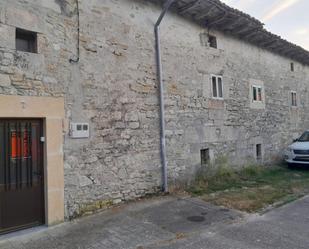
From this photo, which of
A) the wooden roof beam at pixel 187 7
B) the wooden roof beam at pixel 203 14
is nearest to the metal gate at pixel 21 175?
the wooden roof beam at pixel 187 7

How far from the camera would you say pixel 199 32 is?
27.0ft

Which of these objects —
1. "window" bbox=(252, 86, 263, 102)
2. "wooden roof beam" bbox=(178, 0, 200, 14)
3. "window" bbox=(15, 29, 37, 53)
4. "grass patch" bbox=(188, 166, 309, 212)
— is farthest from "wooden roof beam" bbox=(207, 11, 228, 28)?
"window" bbox=(15, 29, 37, 53)

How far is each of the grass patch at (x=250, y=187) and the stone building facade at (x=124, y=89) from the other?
457 millimetres

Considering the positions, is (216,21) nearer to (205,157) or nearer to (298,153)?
(205,157)

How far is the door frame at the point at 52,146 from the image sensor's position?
4.88 m

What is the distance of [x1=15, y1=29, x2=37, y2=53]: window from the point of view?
4.91 m

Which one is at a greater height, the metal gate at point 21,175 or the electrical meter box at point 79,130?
the electrical meter box at point 79,130

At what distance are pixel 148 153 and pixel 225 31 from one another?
496 cm

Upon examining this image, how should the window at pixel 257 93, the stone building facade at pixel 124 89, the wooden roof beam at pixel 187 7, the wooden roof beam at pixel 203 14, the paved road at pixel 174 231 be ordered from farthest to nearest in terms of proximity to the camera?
the window at pixel 257 93, the wooden roof beam at pixel 203 14, the wooden roof beam at pixel 187 7, the stone building facade at pixel 124 89, the paved road at pixel 174 231

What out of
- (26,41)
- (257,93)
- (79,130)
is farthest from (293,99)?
(26,41)

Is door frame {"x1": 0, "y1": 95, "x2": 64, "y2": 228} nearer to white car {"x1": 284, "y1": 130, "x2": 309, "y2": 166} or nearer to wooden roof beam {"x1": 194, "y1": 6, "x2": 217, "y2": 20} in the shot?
wooden roof beam {"x1": 194, "y1": 6, "x2": 217, "y2": 20}

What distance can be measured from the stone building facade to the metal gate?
281 millimetres

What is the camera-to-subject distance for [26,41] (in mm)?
5023

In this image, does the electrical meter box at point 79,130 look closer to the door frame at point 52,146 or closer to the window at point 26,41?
the door frame at point 52,146
